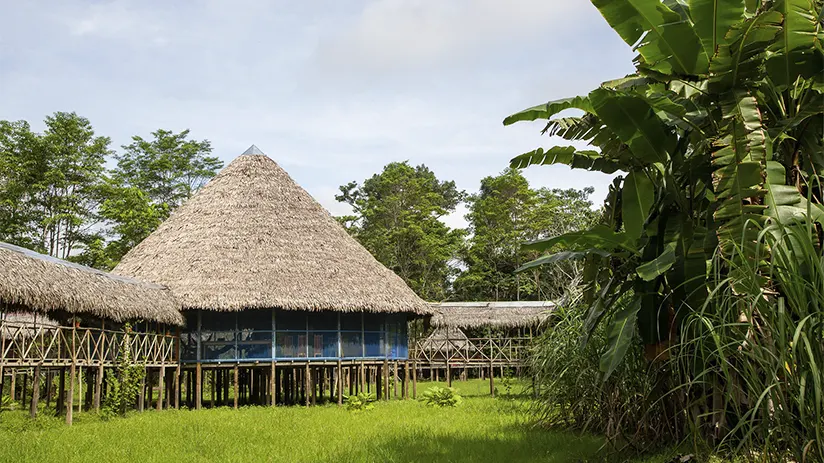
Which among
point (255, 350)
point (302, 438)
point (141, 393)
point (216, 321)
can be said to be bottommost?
point (302, 438)

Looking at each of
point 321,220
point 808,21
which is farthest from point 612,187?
point 321,220

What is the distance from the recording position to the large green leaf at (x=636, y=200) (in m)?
5.66

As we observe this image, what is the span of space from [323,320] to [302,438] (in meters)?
7.64

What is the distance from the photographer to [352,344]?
17.0 metres

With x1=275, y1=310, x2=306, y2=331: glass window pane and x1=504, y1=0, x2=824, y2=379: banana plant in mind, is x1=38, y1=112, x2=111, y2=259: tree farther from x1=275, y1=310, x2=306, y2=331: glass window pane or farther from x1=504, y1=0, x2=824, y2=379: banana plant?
x1=504, y1=0, x2=824, y2=379: banana plant

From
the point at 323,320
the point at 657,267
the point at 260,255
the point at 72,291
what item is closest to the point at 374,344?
the point at 323,320

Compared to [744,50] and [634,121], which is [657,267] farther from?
[744,50]

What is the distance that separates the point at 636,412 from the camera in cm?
604

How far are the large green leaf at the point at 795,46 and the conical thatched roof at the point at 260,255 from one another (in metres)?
11.9

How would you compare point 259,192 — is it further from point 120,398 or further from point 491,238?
point 491,238

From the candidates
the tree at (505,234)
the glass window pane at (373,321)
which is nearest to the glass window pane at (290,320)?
the glass window pane at (373,321)

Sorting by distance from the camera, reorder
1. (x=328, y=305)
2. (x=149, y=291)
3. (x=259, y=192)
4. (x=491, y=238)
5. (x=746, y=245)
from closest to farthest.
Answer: (x=746, y=245)
(x=149, y=291)
(x=328, y=305)
(x=259, y=192)
(x=491, y=238)

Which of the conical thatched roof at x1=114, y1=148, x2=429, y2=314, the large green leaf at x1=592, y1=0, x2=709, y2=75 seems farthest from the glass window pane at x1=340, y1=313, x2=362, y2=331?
the large green leaf at x1=592, y1=0, x2=709, y2=75

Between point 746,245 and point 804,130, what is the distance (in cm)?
124
